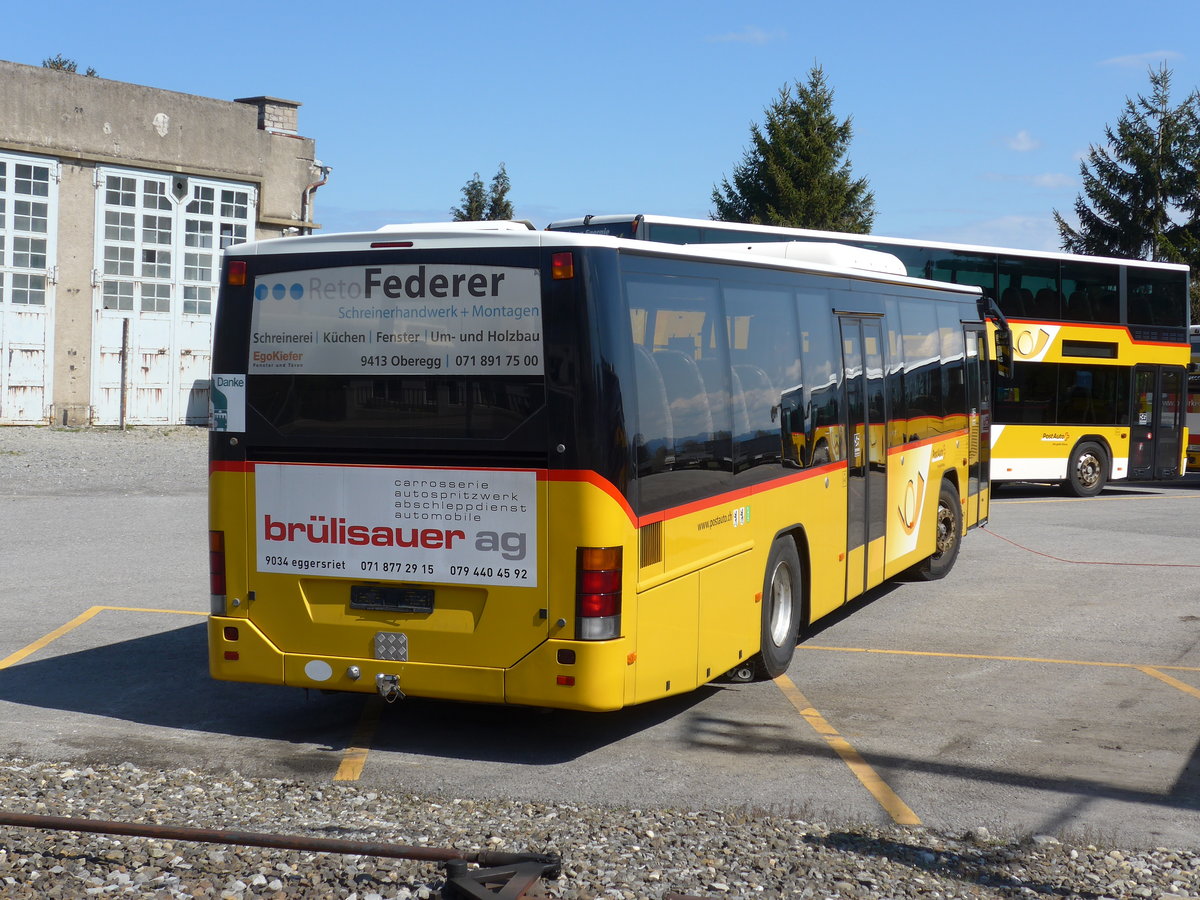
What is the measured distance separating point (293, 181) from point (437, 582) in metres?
34.4

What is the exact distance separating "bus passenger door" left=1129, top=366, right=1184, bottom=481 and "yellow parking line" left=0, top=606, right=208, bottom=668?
59.3 ft

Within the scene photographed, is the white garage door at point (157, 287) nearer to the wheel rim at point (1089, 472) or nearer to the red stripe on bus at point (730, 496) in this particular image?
the wheel rim at point (1089, 472)

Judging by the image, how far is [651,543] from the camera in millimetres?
7254

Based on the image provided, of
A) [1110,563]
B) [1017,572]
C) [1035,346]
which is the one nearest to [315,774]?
[1017,572]

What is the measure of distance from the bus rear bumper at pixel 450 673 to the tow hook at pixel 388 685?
0.05 ft

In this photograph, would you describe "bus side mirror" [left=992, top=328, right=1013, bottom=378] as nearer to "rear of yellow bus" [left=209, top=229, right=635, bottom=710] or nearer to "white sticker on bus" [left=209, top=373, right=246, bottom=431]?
"rear of yellow bus" [left=209, top=229, right=635, bottom=710]

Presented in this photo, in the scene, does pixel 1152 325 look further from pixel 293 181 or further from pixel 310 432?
pixel 293 181

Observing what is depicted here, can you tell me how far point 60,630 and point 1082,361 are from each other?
59.1 feet

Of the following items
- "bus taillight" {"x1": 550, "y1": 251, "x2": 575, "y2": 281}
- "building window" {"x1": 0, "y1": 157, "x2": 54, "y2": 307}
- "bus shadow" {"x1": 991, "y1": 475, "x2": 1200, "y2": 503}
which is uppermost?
"building window" {"x1": 0, "y1": 157, "x2": 54, "y2": 307}

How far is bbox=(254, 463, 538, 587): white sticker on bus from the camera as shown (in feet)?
23.3

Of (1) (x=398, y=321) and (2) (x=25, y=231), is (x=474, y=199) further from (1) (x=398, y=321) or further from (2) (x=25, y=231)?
(1) (x=398, y=321)

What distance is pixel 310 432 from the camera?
748 centimetres

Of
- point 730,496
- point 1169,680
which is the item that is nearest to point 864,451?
point 1169,680

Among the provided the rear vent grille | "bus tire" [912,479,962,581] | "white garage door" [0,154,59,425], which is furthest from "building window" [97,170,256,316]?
the rear vent grille
